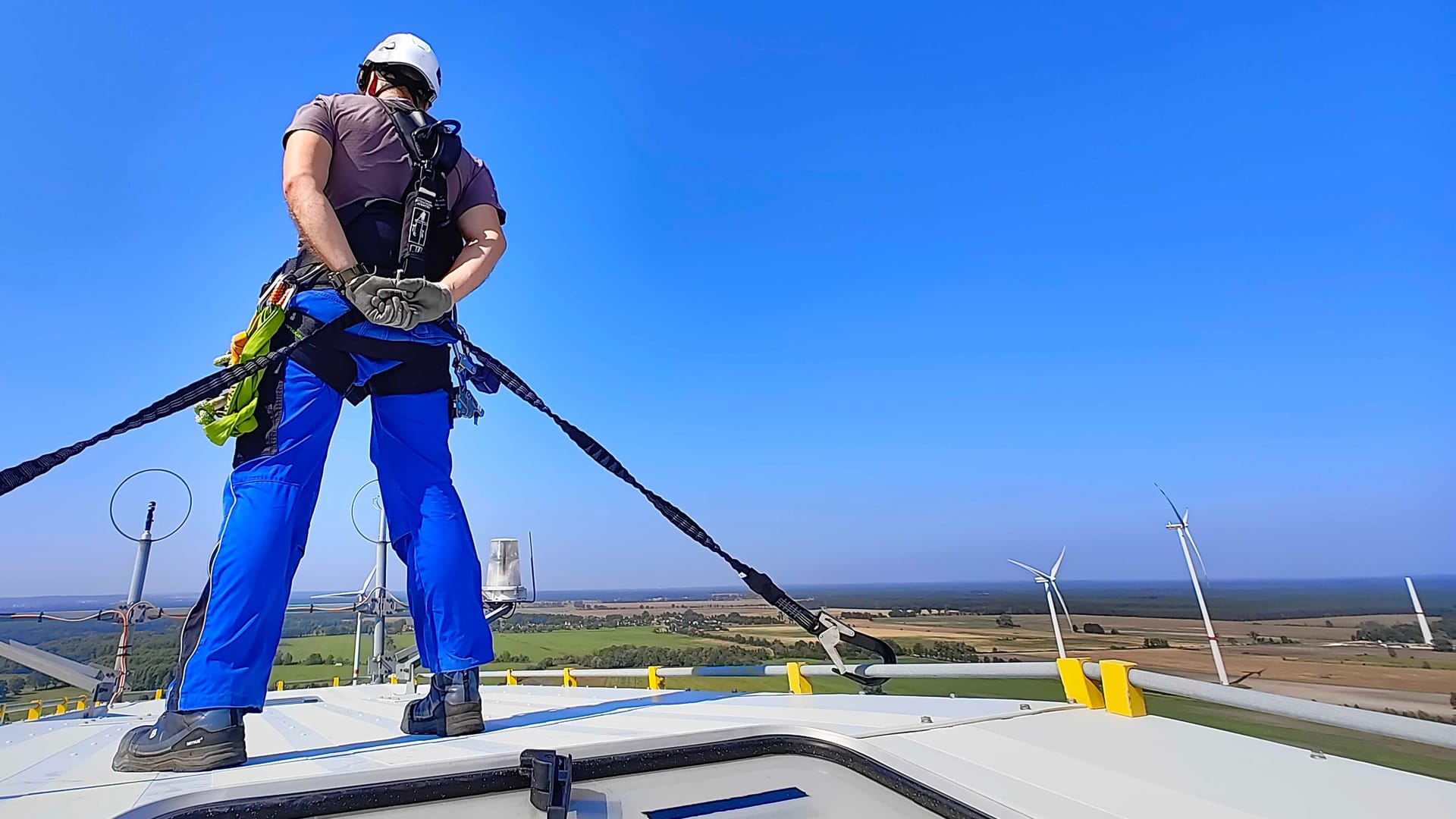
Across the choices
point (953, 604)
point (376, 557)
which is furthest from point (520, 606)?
point (953, 604)

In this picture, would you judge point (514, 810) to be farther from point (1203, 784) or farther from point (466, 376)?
point (466, 376)

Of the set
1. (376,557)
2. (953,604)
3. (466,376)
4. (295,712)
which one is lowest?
(953,604)

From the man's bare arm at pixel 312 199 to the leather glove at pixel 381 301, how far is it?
0.27ft

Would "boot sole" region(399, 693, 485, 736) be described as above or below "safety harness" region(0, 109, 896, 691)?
below

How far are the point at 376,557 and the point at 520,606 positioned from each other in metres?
4.25

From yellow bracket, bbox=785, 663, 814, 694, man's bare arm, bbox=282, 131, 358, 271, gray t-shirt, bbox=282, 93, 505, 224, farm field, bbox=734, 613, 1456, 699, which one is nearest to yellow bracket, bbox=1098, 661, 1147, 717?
yellow bracket, bbox=785, 663, 814, 694

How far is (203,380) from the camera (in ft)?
7.17

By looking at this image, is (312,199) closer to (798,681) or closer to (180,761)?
(180,761)

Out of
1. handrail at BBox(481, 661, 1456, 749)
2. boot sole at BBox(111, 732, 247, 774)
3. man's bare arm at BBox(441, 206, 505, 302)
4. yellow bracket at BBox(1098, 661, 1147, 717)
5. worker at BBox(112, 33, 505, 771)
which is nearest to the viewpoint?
handrail at BBox(481, 661, 1456, 749)

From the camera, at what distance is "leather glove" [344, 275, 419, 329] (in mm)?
2332

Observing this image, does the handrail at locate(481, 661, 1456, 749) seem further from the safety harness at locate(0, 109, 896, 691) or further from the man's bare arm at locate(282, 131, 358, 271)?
the man's bare arm at locate(282, 131, 358, 271)

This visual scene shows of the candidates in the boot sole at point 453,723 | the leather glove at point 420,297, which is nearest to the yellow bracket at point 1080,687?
the boot sole at point 453,723

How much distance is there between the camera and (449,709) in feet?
8.10

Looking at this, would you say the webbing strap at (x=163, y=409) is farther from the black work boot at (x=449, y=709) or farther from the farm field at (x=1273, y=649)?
the farm field at (x=1273, y=649)
